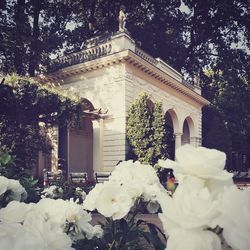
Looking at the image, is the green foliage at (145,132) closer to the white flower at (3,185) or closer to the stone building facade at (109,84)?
the stone building facade at (109,84)

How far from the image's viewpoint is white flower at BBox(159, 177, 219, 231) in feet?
2.46

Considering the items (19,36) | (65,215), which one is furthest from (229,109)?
(65,215)

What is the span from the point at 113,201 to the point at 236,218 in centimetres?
84

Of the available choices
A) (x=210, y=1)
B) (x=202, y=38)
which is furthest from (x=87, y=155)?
(x=210, y=1)

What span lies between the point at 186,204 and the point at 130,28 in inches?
1030

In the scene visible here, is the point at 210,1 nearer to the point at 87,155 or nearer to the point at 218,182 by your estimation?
the point at 87,155

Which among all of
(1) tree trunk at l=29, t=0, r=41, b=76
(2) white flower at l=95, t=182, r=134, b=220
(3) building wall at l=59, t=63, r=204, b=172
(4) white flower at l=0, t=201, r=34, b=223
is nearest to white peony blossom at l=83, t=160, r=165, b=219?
(2) white flower at l=95, t=182, r=134, b=220

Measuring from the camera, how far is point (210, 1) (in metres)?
25.8

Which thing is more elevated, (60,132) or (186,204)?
(60,132)

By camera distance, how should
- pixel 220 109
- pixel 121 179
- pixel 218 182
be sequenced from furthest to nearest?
pixel 220 109 < pixel 121 179 < pixel 218 182

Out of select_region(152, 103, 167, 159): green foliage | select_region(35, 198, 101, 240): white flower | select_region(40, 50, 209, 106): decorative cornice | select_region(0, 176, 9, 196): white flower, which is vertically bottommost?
select_region(35, 198, 101, 240): white flower

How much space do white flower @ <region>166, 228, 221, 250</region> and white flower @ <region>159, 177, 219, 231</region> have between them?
0.02m

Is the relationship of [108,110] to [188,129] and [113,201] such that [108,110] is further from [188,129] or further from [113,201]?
[113,201]

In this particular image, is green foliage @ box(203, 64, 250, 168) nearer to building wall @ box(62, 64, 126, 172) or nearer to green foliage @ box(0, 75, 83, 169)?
building wall @ box(62, 64, 126, 172)
